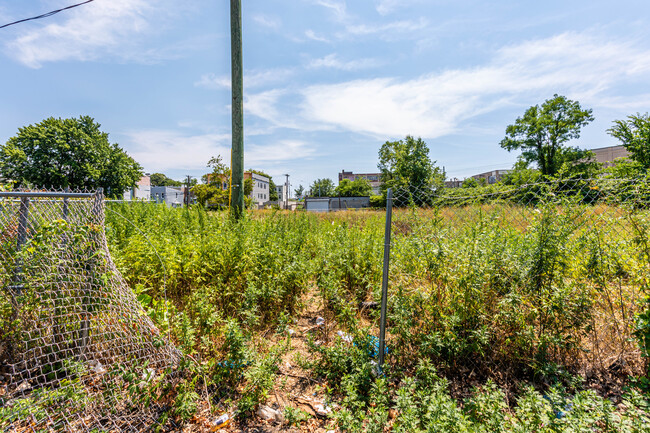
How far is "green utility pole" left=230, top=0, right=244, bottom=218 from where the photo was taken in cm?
516

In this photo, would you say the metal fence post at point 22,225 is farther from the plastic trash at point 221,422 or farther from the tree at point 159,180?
the tree at point 159,180

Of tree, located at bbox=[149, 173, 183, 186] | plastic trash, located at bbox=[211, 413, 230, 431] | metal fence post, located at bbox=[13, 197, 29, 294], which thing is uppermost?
tree, located at bbox=[149, 173, 183, 186]

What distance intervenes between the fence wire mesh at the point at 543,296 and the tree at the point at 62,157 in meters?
30.2

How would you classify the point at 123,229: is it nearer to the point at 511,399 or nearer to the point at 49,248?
the point at 49,248

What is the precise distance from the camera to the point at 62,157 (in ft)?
80.5

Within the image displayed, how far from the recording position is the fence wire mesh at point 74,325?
1829mm

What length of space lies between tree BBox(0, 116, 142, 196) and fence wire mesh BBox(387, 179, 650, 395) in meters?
30.2

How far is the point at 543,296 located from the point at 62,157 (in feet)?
113

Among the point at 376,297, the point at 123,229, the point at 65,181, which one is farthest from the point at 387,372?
the point at 65,181

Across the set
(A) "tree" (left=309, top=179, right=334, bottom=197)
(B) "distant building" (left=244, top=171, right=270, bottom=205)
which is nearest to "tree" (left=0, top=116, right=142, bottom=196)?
(B) "distant building" (left=244, top=171, right=270, bottom=205)

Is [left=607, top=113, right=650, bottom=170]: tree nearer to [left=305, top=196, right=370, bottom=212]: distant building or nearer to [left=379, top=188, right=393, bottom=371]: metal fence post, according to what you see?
[left=379, top=188, right=393, bottom=371]: metal fence post

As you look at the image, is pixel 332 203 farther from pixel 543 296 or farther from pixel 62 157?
pixel 543 296

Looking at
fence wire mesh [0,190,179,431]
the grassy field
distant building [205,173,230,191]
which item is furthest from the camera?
distant building [205,173,230,191]

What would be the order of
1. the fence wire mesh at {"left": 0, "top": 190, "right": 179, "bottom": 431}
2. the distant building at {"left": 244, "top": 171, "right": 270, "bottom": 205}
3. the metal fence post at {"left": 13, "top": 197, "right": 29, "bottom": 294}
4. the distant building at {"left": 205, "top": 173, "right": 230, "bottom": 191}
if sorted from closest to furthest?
1. the fence wire mesh at {"left": 0, "top": 190, "right": 179, "bottom": 431}
2. the metal fence post at {"left": 13, "top": 197, "right": 29, "bottom": 294}
3. the distant building at {"left": 205, "top": 173, "right": 230, "bottom": 191}
4. the distant building at {"left": 244, "top": 171, "right": 270, "bottom": 205}
